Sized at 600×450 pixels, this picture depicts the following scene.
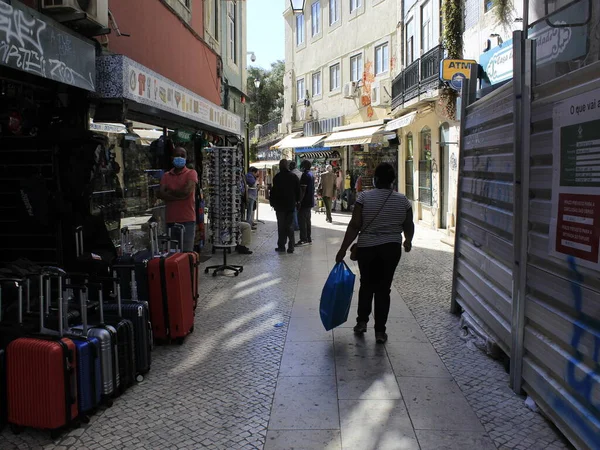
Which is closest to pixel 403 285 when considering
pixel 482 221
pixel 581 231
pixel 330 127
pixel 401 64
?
pixel 482 221

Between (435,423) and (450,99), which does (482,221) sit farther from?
(450,99)

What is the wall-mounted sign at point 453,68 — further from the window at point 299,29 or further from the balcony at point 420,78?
the window at point 299,29

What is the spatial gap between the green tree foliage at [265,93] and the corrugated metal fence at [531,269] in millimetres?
41971

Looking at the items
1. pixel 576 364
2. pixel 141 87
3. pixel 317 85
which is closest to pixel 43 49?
pixel 141 87

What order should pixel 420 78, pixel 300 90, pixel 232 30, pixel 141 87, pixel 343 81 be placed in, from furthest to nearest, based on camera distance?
pixel 300 90 → pixel 343 81 → pixel 232 30 → pixel 420 78 → pixel 141 87

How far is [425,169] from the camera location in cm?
1752

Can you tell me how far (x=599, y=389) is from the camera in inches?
114

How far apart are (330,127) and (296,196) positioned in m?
15.8

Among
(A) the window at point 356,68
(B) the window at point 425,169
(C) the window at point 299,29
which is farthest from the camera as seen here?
(C) the window at point 299,29

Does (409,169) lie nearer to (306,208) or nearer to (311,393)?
(306,208)

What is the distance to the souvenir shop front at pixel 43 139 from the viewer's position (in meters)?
5.19

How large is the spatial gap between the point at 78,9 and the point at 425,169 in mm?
13480

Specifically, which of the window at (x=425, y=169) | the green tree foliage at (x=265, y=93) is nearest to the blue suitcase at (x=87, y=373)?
the window at (x=425, y=169)

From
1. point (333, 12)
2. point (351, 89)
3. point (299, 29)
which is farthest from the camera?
point (299, 29)
